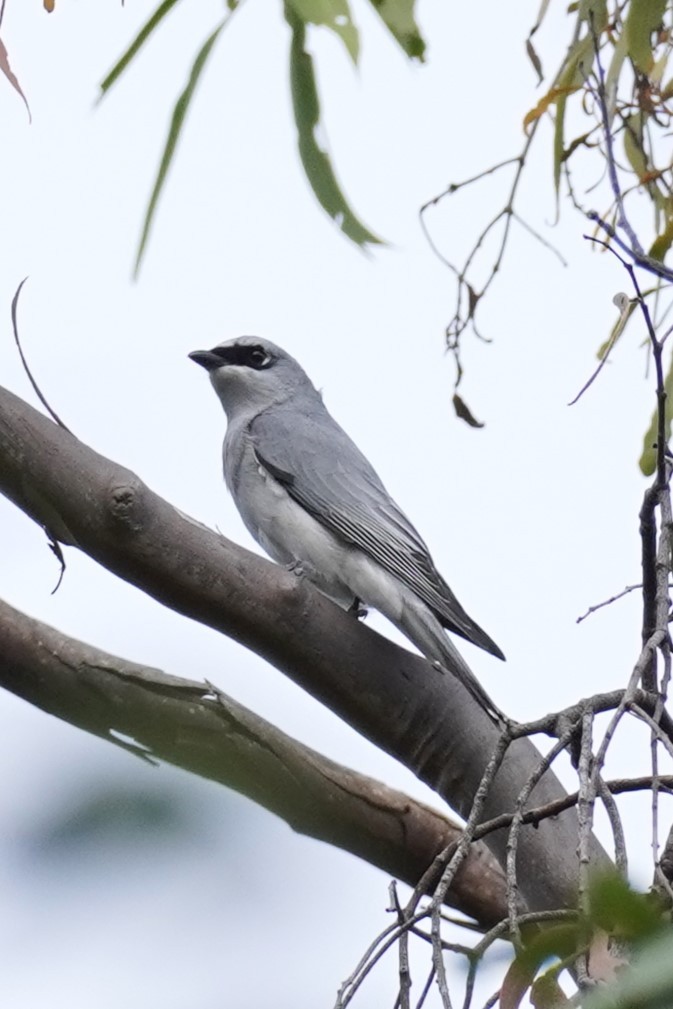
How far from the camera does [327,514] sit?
3541 mm

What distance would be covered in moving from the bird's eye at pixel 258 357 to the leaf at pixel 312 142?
195cm

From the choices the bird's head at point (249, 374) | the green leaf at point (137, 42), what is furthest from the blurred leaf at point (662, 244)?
the bird's head at point (249, 374)

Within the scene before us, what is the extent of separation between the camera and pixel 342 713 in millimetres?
2379

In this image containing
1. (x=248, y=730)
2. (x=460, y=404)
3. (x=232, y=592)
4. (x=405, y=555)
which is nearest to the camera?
(x=248, y=730)

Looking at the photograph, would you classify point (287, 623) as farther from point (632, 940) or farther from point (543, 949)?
point (632, 940)

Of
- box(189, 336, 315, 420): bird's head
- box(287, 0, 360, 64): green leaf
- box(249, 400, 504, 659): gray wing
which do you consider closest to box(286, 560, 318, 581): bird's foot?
box(249, 400, 504, 659): gray wing

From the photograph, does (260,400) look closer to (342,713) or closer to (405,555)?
(405,555)

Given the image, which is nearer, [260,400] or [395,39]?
[395,39]

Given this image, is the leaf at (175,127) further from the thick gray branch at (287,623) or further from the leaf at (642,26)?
the leaf at (642,26)

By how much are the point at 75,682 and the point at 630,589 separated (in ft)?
2.49

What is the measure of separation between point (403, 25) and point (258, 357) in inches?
89.7

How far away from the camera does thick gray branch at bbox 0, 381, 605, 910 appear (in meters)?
2.04

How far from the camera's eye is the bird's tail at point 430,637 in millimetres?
2846

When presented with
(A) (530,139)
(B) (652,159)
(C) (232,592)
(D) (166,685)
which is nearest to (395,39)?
(A) (530,139)
